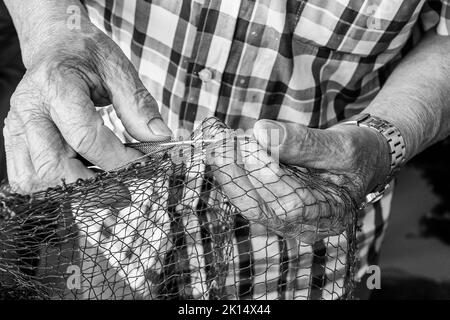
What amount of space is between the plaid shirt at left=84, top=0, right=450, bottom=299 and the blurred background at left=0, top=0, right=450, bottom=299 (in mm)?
542

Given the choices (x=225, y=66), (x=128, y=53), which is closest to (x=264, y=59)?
(x=225, y=66)

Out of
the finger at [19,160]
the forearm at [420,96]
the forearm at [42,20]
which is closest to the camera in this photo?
the finger at [19,160]

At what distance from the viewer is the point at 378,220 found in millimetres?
1603

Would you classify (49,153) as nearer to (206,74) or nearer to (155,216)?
(155,216)

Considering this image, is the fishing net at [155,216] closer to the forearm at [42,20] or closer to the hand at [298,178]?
the hand at [298,178]

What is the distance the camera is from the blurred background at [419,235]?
1.94 meters

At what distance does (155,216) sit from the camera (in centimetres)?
117

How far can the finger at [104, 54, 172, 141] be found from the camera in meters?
1.07

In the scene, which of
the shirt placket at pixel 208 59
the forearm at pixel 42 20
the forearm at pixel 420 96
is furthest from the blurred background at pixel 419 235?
the shirt placket at pixel 208 59

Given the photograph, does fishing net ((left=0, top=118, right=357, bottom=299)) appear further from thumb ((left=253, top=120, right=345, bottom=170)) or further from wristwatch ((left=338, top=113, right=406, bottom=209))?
wristwatch ((left=338, top=113, right=406, bottom=209))

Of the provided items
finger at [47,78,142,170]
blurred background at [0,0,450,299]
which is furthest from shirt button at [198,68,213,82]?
blurred background at [0,0,450,299]

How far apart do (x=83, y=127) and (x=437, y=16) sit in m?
0.85

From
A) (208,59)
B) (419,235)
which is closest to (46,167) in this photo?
(208,59)
